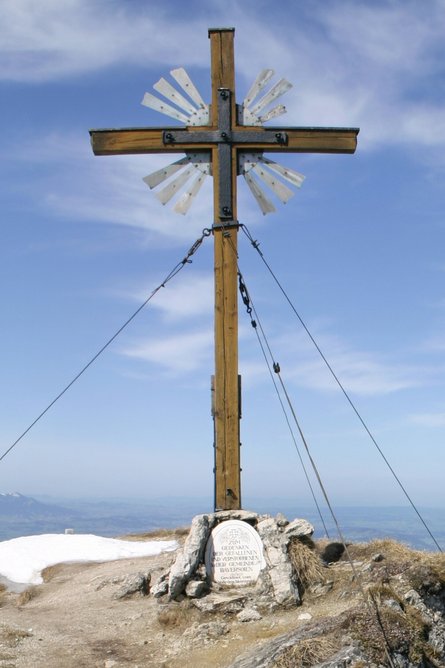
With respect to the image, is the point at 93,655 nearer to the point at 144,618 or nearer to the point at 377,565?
the point at 144,618

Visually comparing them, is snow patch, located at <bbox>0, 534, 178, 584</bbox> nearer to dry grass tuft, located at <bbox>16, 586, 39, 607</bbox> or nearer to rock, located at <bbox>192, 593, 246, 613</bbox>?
dry grass tuft, located at <bbox>16, 586, 39, 607</bbox>

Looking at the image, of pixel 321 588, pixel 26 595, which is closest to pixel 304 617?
pixel 321 588

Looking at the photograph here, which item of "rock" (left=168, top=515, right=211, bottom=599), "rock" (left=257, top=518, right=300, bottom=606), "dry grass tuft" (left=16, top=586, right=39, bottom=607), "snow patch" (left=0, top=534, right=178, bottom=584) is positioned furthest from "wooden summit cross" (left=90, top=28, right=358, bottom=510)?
"snow patch" (left=0, top=534, right=178, bottom=584)

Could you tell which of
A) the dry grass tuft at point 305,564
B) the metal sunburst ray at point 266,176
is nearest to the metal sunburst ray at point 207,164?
the metal sunburst ray at point 266,176

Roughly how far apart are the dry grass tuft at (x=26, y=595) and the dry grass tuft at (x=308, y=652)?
786cm

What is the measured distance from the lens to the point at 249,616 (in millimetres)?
10023

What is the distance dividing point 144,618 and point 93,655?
1.48m

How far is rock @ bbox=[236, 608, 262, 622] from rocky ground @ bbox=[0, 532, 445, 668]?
0.6 inches

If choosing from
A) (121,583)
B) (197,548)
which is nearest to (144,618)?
(197,548)

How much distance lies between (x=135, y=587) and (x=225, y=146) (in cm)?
806

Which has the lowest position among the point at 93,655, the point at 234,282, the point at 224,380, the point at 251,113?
the point at 93,655

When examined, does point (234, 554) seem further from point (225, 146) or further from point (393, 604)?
point (225, 146)

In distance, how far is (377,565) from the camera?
1081 centimetres

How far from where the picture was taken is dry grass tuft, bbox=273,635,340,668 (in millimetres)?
7480
